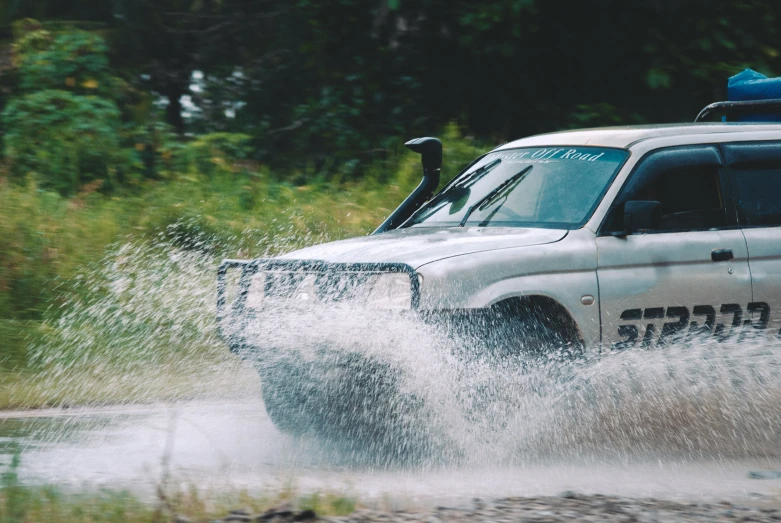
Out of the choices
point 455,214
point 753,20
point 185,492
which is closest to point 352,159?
point 753,20

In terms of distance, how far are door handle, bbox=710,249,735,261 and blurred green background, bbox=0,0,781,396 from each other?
222 inches

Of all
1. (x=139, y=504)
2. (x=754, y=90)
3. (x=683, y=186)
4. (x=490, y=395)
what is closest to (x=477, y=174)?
(x=683, y=186)

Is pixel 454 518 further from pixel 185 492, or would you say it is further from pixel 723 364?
pixel 723 364

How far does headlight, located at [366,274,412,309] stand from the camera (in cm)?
601

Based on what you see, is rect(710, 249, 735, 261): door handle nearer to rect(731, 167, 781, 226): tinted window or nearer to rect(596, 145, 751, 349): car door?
rect(596, 145, 751, 349): car door

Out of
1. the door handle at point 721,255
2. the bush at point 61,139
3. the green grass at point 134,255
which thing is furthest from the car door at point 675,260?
the bush at point 61,139

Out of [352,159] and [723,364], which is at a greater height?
[352,159]

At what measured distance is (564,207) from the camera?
6809 mm

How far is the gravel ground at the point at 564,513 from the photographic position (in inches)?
179

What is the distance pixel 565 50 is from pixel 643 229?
9.55 metres

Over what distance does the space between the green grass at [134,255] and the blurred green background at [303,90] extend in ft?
0.16

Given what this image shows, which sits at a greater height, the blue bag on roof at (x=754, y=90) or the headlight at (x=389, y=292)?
the blue bag on roof at (x=754, y=90)

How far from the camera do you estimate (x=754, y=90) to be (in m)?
8.96

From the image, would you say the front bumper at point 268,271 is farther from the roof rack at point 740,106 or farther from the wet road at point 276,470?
the roof rack at point 740,106
